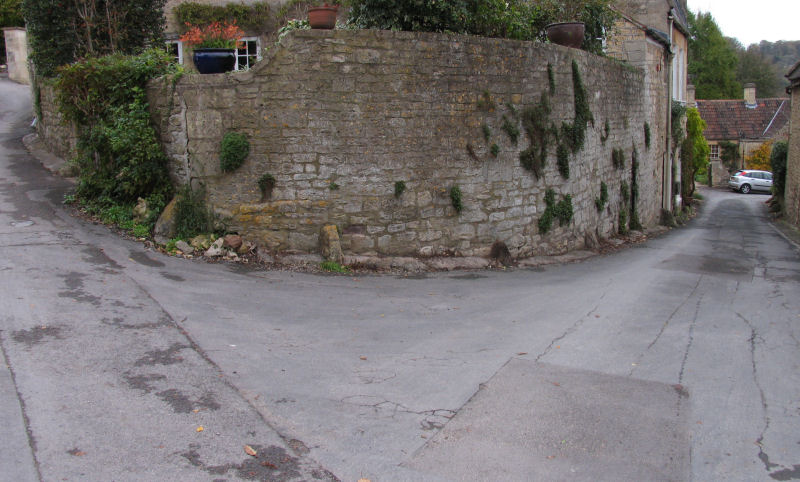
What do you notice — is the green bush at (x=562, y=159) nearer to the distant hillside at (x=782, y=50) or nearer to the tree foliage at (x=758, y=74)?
the tree foliage at (x=758, y=74)

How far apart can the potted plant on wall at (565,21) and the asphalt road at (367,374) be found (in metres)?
5.66

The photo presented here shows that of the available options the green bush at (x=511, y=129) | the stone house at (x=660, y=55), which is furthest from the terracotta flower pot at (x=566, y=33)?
the stone house at (x=660, y=55)

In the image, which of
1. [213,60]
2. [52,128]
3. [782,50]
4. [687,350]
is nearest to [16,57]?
[52,128]

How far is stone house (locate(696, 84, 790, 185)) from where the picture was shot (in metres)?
50.0

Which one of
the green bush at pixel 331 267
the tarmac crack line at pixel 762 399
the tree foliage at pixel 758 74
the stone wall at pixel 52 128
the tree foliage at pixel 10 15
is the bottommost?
the tarmac crack line at pixel 762 399

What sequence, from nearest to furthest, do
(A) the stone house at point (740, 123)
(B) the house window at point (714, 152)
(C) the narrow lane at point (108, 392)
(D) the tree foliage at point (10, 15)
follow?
1. (C) the narrow lane at point (108, 392)
2. (D) the tree foliage at point (10, 15)
3. (A) the stone house at point (740, 123)
4. (B) the house window at point (714, 152)

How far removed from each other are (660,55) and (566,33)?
9355 millimetres

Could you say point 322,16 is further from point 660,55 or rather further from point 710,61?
point 710,61

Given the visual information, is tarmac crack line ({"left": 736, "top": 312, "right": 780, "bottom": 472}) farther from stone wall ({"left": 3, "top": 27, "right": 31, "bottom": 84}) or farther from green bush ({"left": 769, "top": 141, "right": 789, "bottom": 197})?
stone wall ({"left": 3, "top": 27, "right": 31, "bottom": 84})

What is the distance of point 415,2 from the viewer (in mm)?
10117

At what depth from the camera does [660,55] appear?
20203 millimetres

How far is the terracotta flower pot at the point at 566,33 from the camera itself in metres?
12.6

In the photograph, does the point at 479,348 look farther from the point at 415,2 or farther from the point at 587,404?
the point at 415,2

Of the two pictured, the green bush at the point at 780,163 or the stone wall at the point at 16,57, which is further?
the green bush at the point at 780,163
